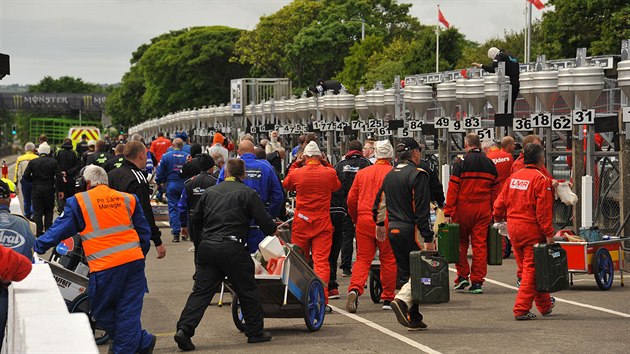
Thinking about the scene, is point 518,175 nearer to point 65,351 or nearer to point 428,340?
point 428,340

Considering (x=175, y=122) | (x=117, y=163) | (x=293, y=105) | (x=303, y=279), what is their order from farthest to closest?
(x=175, y=122) < (x=293, y=105) < (x=117, y=163) < (x=303, y=279)

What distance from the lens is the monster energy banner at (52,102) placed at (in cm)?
18312

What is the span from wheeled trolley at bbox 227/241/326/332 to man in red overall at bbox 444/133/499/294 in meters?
3.11

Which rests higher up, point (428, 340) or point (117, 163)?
point (117, 163)

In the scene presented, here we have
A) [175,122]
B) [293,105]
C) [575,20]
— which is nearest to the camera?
[293,105]

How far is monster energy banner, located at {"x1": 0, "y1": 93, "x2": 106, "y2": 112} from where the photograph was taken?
18312 cm

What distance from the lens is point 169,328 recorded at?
1273 cm

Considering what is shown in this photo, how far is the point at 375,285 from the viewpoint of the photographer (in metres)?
14.6

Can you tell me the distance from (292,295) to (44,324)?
6.76 metres

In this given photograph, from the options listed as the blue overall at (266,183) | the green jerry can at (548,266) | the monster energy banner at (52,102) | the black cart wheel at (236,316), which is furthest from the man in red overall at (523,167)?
the monster energy banner at (52,102)

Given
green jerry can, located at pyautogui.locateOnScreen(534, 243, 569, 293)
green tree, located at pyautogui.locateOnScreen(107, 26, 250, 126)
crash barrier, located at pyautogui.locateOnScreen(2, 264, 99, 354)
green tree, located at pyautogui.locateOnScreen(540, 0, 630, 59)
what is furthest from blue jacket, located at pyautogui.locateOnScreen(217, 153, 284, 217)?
green tree, located at pyautogui.locateOnScreen(107, 26, 250, 126)

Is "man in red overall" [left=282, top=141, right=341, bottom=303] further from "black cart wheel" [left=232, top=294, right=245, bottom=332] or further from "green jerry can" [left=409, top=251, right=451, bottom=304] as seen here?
"green jerry can" [left=409, top=251, right=451, bottom=304]

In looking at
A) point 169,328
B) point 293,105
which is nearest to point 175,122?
point 293,105

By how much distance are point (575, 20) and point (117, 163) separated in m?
38.2
